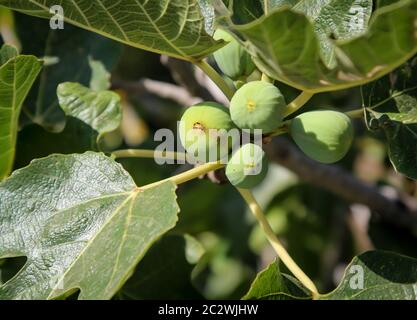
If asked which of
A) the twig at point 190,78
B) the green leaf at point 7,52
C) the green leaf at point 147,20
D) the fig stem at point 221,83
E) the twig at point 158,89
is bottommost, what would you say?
the twig at point 158,89

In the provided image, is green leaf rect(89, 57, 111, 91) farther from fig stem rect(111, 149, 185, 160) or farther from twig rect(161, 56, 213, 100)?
fig stem rect(111, 149, 185, 160)

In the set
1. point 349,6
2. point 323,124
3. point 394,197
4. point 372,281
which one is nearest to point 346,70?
point 323,124

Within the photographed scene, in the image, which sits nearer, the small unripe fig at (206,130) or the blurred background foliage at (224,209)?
the small unripe fig at (206,130)

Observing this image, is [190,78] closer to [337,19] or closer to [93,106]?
[93,106]

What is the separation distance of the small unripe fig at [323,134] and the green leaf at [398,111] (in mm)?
104

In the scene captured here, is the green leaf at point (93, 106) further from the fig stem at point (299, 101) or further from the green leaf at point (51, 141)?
the fig stem at point (299, 101)

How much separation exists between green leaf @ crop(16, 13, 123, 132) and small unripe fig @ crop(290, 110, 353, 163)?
68 cm

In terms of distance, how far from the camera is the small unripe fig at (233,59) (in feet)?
3.90

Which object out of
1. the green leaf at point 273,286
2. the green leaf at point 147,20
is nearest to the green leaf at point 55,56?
the green leaf at point 147,20

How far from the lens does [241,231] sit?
93.0 inches

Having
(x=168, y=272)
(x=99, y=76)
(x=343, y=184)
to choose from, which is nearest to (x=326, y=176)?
(x=343, y=184)

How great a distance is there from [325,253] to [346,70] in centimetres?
146

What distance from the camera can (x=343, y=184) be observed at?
73.5 inches

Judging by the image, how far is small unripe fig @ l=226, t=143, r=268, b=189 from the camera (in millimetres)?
1089
